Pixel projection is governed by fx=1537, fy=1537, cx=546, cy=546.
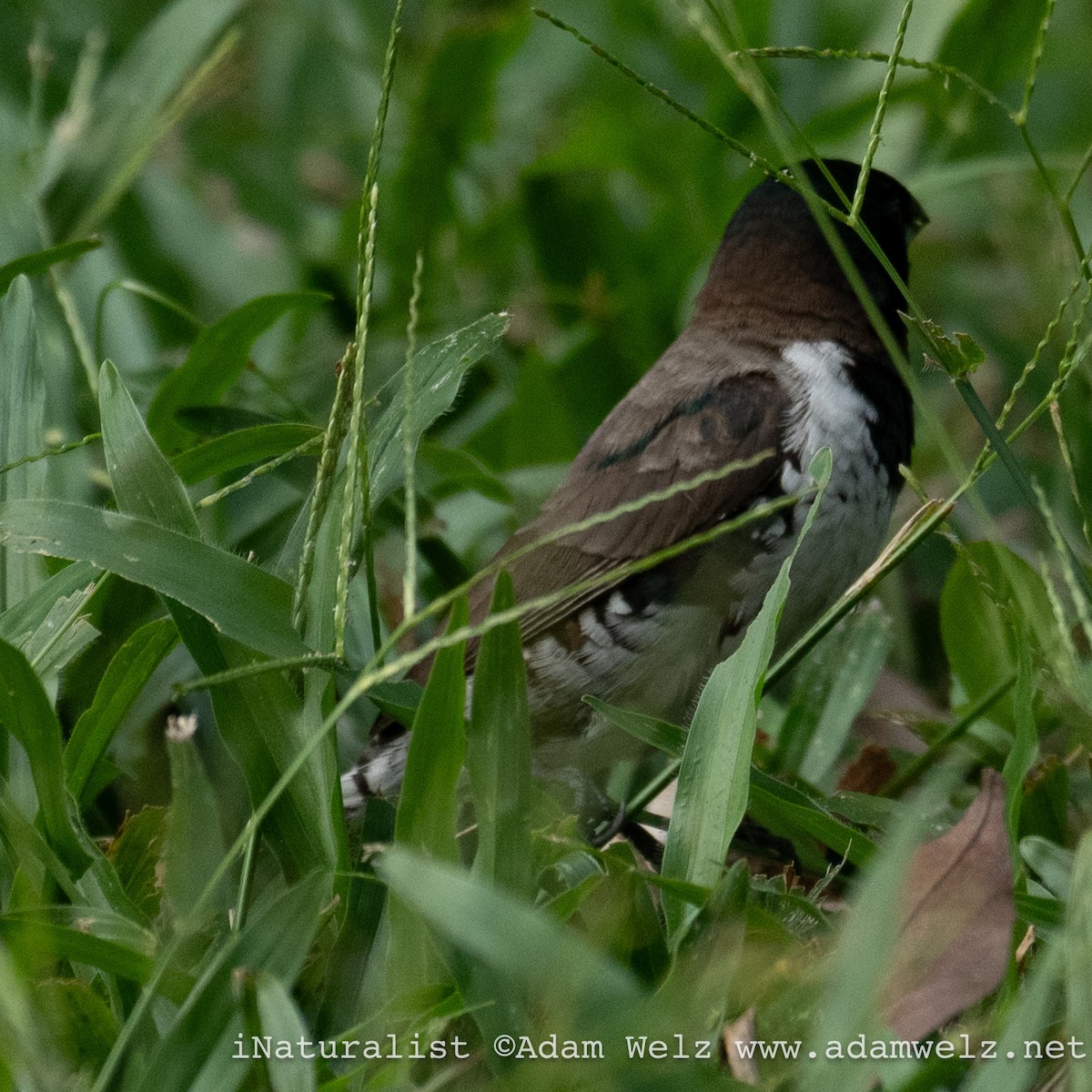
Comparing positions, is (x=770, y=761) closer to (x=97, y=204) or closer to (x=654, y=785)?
(x=654, y=785)

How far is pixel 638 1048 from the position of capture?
4.65 ft

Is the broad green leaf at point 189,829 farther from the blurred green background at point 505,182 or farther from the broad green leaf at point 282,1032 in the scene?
the blurred green background at point 505,182

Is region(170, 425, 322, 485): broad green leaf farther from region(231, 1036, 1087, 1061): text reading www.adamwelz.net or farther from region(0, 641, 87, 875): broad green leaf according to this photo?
region(231, 1036, 1087, 1061): text reading www.adamwelz.net

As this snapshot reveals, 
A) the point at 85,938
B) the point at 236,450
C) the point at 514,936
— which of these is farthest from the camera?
the point at 236,450

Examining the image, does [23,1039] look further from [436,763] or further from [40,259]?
[40,259]

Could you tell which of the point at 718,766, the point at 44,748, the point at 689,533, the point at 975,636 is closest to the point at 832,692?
the point at 975,636

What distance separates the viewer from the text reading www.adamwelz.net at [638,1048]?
1.41m

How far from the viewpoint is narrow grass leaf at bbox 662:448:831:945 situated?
179cm

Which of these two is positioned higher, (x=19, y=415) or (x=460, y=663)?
(x=19, y=415)

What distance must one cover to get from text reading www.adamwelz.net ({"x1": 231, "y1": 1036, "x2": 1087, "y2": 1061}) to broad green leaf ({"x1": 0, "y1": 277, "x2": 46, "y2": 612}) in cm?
84

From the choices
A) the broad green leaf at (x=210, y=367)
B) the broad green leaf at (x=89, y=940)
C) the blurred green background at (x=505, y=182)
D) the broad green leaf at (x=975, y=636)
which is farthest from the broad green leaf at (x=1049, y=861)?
the broad green leaf at (x=210, y=367)

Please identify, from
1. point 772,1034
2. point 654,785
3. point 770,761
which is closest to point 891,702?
point 770,761

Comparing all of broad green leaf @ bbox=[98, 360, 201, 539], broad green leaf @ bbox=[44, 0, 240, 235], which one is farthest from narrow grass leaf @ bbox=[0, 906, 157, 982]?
broad green leaf @ bbox=[44, 0, 240, 235]

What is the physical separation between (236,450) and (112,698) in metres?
0.53
